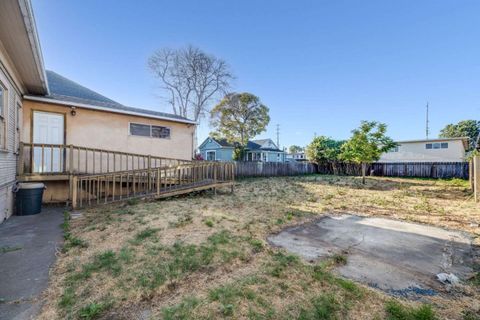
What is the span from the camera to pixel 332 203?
25.8 feet

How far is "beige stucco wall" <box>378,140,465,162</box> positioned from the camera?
20.3 metres

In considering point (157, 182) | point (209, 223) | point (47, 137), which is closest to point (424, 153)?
point (209, 223)

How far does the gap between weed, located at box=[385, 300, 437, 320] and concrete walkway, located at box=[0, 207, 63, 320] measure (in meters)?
3.26

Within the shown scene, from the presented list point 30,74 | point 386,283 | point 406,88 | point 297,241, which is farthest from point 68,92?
point 406,88

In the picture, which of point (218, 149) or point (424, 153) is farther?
point (218, 149)

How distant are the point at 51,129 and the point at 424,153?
28563 mm

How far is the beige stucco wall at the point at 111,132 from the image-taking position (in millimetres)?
7334

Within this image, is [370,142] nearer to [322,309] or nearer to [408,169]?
[408,169]

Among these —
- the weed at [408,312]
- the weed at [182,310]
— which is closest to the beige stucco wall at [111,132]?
the weed at [182,310]

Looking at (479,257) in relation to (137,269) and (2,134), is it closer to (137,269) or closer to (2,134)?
(137,269)

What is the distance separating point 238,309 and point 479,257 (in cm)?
406

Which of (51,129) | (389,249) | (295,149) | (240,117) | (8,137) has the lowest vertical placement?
(389,249)

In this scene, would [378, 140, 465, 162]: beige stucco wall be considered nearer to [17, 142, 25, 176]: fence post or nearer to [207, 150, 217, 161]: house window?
[207, 150, 217, 161]: house window

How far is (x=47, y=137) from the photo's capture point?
24.0 feet
